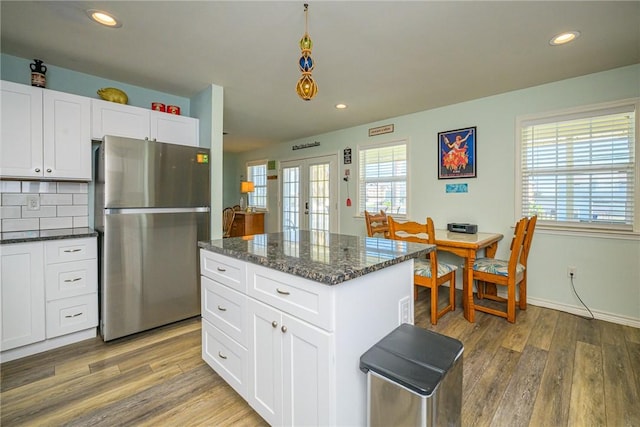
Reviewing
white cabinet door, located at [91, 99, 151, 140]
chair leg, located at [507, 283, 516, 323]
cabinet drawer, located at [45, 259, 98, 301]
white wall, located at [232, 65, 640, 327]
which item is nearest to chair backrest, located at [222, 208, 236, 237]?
white wall, located at [232, 65, 640, 327]

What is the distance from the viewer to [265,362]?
4.46ft

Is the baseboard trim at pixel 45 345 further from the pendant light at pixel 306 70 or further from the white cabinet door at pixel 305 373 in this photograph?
the pendant light at pixel 306 70

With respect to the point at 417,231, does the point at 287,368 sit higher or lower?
lower

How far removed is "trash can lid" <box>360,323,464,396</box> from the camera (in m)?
0.98

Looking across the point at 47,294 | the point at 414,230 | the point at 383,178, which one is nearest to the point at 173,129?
the point at 47,294

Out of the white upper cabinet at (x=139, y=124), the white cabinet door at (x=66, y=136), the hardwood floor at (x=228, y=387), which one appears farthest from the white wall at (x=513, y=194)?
the white cabinet door at (x=66, y=136)

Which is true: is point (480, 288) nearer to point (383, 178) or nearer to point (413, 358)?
point (383, 178)

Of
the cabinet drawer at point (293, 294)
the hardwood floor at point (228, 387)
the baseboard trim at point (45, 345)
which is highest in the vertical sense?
the cabinet drawer at point (293, 294)

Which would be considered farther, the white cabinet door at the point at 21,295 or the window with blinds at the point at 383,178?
the window with blinds at the point at 383,178

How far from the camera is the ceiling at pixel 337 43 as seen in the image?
1.75 meters

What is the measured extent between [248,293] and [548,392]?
6.17 feet

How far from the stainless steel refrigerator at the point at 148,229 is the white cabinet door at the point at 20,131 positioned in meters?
0.41

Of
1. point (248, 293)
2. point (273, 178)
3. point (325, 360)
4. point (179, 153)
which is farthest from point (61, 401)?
point (273, 178)

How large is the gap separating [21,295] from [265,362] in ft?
6.61
